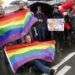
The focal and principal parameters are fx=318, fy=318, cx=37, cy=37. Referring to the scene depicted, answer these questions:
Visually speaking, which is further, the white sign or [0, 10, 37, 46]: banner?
the white sign

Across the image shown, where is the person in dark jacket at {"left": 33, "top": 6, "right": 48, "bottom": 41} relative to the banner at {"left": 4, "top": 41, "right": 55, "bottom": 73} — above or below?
below

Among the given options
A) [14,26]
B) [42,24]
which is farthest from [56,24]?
[14,26]

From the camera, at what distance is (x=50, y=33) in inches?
370

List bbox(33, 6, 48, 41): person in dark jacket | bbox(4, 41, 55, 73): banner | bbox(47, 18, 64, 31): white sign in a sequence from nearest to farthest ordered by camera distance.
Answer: bbox(4, 41, 55, 73): banner
bbox(47, 18, 64, 31): white sign
bbox(33, 6, 48, 41): person in dark jacket

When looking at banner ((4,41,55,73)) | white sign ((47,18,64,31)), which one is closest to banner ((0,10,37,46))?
banner ((4,41,55,73))

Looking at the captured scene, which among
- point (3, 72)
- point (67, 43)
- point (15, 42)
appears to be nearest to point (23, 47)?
point (15, 42)

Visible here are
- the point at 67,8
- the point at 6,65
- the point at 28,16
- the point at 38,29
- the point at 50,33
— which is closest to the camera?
the point at 6,65

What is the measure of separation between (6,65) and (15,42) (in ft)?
1.58


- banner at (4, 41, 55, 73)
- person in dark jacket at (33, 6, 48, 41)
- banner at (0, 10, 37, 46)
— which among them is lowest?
person in dark jacket at (33, 6, 48, 41)

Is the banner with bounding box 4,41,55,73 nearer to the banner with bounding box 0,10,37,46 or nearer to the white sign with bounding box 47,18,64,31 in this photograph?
the banner with bounding box 0,10,37,46

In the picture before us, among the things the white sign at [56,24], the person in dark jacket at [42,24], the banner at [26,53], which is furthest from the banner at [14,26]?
the person in dark jacket at [42,24]

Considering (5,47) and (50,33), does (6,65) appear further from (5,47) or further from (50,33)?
(50,33)

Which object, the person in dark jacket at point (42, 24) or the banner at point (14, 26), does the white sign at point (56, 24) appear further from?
the banner at point (14, 26)

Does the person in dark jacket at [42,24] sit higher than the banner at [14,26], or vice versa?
the banner at [14,26]
